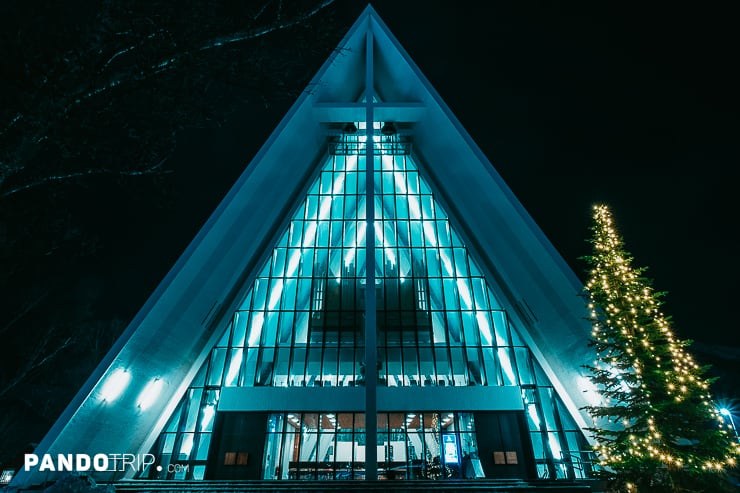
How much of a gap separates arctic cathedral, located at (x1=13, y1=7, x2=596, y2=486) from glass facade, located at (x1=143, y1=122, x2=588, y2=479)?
0.08 m

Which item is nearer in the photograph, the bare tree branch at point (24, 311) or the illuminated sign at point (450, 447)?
the illuminated sign at point (450, 447)

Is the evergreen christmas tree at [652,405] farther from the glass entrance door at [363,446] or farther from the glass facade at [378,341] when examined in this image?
the glass entrance door at [363,446]

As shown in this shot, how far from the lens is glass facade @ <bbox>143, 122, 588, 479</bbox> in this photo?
13680 mm

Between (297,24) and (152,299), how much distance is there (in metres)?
10.2

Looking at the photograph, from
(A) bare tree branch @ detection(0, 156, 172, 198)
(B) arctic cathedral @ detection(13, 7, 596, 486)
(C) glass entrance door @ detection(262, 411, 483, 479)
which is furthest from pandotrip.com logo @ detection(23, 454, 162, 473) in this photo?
(A) bare tree branch @ detection(0, 156, 172, 198)

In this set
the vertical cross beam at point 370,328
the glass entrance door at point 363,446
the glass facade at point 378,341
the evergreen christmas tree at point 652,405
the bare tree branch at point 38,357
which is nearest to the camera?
the evergreen christmas tree at point 652,405

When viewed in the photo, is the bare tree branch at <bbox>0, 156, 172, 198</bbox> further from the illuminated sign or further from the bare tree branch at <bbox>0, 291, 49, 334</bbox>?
the bare tree branch at <bbox>0, 291, 49, 334</bbox>

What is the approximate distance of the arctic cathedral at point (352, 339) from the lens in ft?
40.3

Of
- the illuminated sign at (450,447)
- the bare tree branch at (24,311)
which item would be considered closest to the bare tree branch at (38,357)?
the bare tree branch at (24,311)

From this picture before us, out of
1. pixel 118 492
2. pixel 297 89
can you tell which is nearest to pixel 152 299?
pixel 118 492

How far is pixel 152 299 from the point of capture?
11.3 meters

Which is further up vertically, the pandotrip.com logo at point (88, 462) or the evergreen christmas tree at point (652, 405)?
the evergreen christmas tree at point (652, 405)

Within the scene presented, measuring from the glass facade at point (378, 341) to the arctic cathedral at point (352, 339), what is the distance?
0.25 ft

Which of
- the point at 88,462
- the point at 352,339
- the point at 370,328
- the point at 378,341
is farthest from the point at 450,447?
the point at 88,462
